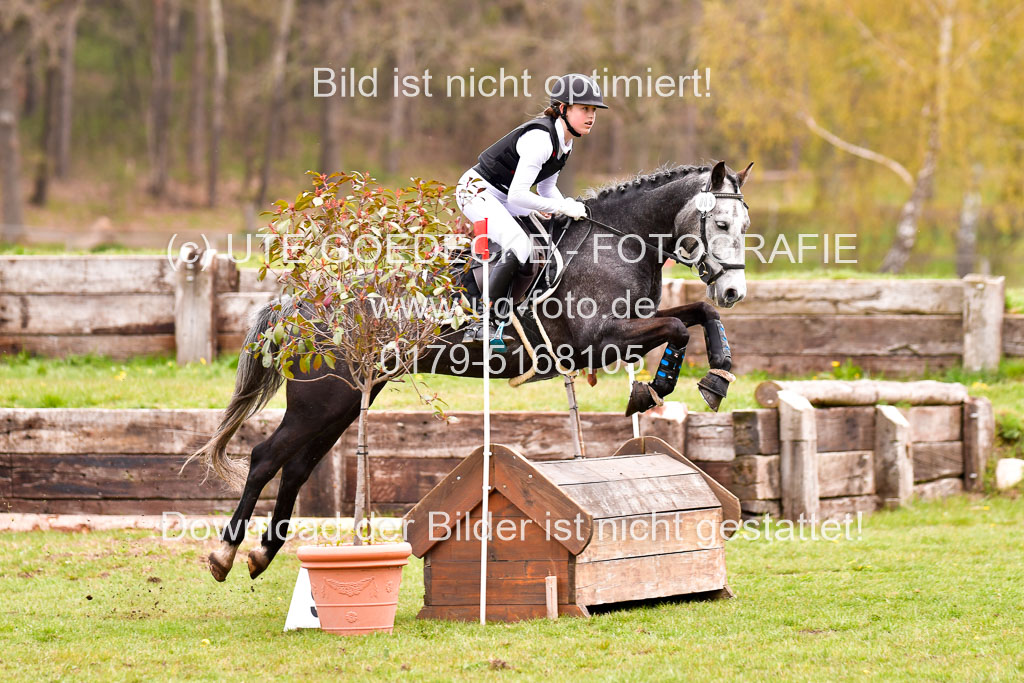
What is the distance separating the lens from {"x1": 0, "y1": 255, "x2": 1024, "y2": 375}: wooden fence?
32.2 ft

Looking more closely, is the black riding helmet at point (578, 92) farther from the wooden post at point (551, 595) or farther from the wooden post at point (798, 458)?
the wooden post at point (798, 458)

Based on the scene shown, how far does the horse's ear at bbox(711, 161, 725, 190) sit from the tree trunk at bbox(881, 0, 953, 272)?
14.1m

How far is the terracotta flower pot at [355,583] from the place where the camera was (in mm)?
4711

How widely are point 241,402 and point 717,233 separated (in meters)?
2.52

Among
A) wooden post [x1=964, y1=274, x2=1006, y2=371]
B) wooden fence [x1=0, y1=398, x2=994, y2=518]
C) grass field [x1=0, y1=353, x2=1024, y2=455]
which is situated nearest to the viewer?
wooden fence [x1=0, y1=398, x2=994, y2=518]

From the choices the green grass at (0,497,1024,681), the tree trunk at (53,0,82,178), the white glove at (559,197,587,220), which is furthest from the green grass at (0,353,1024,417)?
the tree trunk at (53,0,82,178)

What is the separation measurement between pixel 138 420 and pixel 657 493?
3.74 meters

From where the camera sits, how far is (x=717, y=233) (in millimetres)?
5285

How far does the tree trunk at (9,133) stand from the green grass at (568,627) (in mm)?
16150

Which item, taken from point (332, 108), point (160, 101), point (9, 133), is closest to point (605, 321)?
point (9, 133)

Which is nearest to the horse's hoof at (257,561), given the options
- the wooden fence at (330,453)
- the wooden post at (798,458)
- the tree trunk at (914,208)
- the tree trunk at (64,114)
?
the wooden fence at (330,453)

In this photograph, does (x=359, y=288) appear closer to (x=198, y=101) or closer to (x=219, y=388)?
(x=219, y=388)

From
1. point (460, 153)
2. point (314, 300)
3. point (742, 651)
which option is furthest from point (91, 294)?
point (460, 153)

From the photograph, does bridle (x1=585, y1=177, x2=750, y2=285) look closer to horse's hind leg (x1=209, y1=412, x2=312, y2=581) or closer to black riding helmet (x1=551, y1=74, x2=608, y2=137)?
black riding helmet (x1=551, y1=74, x2=608, y2=137)
